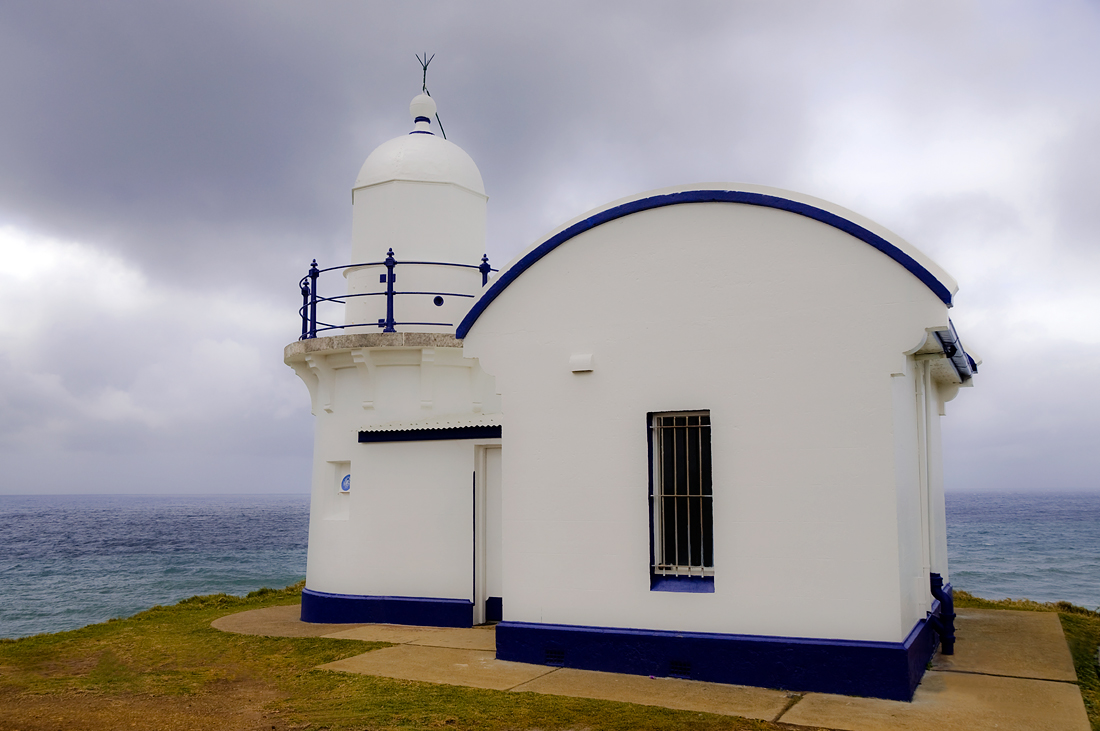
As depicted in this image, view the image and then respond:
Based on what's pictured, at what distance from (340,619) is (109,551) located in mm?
49591

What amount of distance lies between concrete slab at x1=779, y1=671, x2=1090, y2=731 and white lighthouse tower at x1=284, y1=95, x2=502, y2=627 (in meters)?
5.75

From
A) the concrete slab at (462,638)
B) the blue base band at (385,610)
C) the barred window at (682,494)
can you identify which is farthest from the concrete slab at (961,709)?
the blue base band at (385,610)

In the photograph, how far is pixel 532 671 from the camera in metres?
8.52

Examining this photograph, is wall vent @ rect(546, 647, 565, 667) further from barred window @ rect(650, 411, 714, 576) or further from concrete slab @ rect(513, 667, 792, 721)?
barred window @ rect(650, 411, 714, 576)

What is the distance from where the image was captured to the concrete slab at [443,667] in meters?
8.20

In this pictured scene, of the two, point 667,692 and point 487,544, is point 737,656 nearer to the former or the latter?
point 667,692

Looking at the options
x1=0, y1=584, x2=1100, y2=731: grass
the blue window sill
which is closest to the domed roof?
x1=0, y1=584, x2=1100, y2=731: grass

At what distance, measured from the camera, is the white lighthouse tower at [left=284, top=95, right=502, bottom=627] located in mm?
11820

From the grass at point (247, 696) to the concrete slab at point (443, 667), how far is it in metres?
0.27

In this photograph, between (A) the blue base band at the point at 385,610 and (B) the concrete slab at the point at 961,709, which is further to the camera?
(A) the blue base band at the point at 385,610

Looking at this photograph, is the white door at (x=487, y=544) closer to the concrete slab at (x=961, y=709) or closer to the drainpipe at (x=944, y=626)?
the concrete slab at (x=961, y=709)

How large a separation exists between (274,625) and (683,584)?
274 inches

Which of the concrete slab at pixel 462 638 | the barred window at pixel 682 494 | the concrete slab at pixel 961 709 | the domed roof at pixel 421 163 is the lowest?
the concrete slab at pixel 462 638

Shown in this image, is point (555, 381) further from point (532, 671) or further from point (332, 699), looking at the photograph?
point (332, 699)
